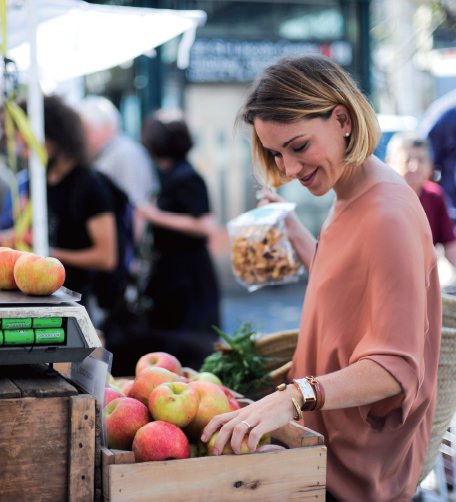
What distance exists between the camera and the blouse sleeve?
2.08m

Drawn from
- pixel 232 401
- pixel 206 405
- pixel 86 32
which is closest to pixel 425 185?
pixel 86 32

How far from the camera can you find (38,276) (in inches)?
78.2

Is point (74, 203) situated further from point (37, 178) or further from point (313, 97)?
point (313, 97)

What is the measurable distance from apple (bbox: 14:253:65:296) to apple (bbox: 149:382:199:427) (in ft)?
1.13

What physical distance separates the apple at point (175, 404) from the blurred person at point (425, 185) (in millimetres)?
3640

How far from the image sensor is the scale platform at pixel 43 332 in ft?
6.05

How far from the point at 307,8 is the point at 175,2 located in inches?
58.0

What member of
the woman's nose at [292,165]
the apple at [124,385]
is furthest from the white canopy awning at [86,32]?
the woman's nose at [292,165]

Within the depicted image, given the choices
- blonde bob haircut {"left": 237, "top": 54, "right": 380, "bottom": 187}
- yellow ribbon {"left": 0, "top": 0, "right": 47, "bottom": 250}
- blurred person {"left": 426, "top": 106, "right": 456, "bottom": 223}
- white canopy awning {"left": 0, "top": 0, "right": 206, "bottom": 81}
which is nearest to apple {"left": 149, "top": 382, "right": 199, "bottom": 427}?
blonde bob haircut {"left": 237, "top": 54, "right": 380, "bottom": 187}

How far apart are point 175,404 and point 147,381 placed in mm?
192

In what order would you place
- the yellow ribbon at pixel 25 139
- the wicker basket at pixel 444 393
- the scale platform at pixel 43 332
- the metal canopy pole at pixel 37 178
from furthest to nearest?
the metal canopy pole at pixel 37 178, the yellow ribbon at pixel 25 139, the wicker basket at pixel 444 393, the scale platform at pixel 43 332

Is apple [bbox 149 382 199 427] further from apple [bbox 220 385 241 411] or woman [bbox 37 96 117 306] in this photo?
woman [bbox 37 96 117 306]

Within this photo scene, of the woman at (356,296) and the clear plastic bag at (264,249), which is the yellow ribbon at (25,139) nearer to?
the clear plastic bag at (264,249)

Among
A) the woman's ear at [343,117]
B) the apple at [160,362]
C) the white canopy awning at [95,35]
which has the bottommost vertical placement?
the apple at [160,362]
